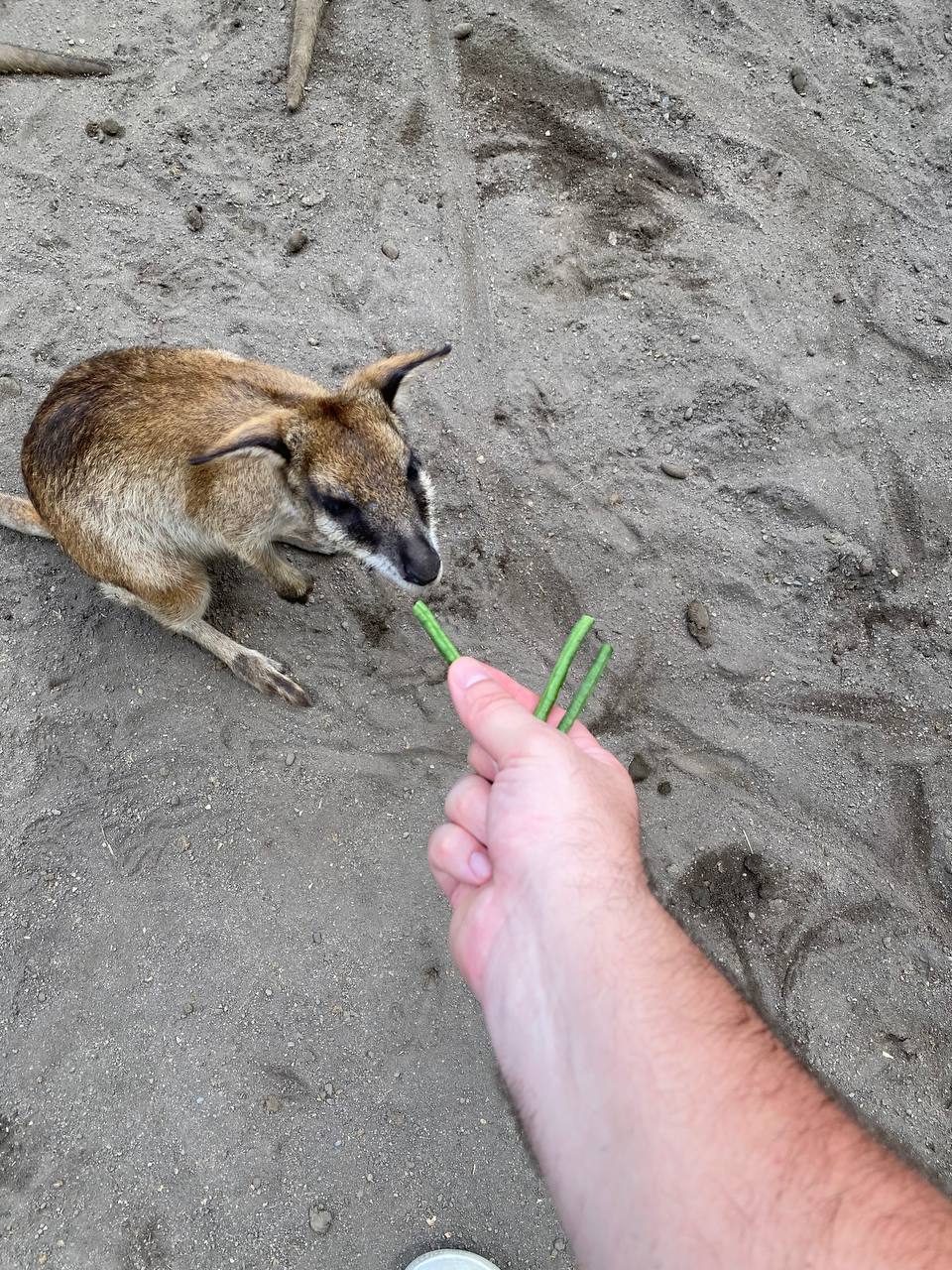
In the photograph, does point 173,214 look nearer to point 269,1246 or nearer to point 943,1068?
point 269,1246

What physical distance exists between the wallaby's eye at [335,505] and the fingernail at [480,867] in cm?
161

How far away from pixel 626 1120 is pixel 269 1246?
2.44 m

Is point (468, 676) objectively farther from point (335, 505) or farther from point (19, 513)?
point (19, 513)

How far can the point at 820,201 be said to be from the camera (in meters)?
4.83

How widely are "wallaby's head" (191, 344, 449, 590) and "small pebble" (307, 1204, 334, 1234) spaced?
2.63 meters

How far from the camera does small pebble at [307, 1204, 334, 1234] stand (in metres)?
3.24

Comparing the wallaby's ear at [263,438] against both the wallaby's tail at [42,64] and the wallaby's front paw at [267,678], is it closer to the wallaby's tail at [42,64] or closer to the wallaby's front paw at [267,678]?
the wallaby's front paw at [267,678]

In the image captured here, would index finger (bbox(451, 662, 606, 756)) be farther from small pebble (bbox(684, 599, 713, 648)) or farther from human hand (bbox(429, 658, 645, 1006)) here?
small pebble (bbox(684, 599, 713, 648))

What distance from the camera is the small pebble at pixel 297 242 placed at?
4.69 m

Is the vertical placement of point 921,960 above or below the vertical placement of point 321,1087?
above

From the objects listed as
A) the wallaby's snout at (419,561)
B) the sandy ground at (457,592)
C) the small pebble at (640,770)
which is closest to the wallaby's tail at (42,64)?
the sandy ground at (457,592)

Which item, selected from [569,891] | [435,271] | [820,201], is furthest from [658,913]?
[820,201]

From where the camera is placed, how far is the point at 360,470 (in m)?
3.16

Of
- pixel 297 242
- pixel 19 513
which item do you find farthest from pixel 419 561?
pixel 297 242
